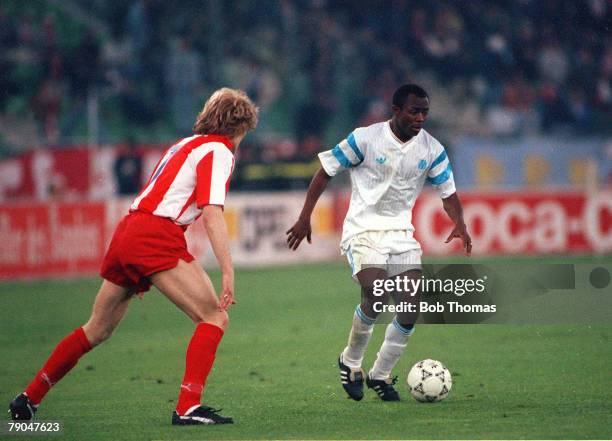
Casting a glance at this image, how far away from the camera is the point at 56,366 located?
741 centimetres

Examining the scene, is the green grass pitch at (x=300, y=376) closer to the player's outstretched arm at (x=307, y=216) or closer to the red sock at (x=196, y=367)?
the red sock at (x=196, y=367)

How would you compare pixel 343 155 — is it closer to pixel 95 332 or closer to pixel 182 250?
pixel 182 250

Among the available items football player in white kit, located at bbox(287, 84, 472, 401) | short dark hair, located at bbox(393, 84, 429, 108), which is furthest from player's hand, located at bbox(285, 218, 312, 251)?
short dark hair, located at bbox(393, 84, 429, 108)

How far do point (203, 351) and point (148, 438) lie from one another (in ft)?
2.20

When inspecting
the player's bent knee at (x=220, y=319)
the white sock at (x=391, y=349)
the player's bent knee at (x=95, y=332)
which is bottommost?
the white sock at (x=391, y=349)

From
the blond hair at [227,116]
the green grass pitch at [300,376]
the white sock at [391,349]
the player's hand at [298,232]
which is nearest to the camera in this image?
the green grass pitch at [300,376]

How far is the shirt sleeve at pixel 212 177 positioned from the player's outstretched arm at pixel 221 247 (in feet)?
0.17

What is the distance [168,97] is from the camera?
2406 cm

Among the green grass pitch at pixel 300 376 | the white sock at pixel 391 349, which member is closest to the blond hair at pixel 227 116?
the green grass pitch at pixel 300 376

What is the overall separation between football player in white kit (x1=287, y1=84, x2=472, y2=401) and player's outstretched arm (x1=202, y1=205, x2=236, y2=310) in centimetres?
125

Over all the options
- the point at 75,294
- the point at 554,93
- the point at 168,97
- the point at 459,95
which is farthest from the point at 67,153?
the point at 554,93

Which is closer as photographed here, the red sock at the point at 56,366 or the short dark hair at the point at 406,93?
the red sock at the point at 56,366

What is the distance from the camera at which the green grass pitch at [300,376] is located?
7117 mm

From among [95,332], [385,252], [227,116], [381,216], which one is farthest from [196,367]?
[381,216]
